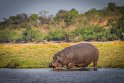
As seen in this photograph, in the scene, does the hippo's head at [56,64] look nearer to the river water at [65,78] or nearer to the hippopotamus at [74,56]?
the hippopotamus at [74,56]

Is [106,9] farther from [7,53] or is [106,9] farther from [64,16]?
[7,53]

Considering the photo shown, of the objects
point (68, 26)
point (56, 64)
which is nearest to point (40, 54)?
point (68, 26)

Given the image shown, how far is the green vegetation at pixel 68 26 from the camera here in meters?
13.4

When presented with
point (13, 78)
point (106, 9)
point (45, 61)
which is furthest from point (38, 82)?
point (106, 9)

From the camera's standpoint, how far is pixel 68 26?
13672 mm

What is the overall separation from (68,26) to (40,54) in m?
1.31

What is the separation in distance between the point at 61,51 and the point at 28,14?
1929mm

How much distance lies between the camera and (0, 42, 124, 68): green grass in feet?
43.1

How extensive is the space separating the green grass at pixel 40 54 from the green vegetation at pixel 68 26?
0.23 m

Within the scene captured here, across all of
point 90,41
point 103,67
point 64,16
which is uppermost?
point 64,16

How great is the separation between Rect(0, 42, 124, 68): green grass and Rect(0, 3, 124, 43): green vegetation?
0.23m

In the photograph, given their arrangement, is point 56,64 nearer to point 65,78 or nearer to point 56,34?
point 56,34

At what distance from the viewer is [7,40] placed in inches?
529

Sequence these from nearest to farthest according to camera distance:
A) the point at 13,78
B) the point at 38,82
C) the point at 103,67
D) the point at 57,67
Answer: the point at 38,82 < the point at 13,78 < the point at 57,67 < the point at 103,67
